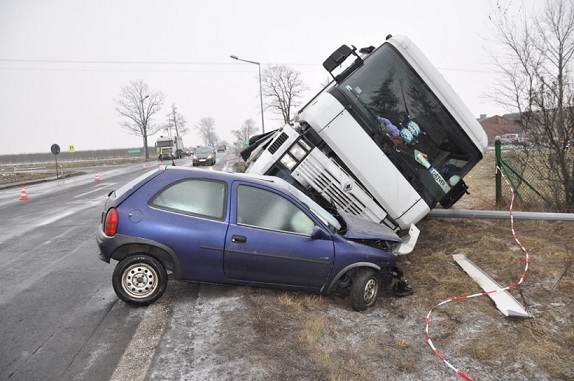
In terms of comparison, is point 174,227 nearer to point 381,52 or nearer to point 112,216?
point 112,216

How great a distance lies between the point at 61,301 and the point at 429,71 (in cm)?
564

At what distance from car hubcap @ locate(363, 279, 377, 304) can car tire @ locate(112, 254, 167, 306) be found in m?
2.18

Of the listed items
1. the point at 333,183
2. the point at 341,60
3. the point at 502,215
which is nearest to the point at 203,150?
the point at 502,215

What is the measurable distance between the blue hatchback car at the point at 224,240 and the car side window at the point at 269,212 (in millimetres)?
11

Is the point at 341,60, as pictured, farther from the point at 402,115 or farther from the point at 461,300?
the point at 461,300

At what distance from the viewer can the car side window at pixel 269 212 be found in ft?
15.2

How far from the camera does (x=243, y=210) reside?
464 centimetres

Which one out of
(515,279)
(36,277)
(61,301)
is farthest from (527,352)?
(36,277)

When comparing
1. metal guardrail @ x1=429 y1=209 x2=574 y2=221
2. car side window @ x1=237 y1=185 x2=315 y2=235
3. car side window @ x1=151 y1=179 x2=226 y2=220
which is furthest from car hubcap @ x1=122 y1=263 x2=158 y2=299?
metal guardrail @ x1=429 y1=209 x2=574 y2=221

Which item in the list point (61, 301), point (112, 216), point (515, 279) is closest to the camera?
point (112, 216)

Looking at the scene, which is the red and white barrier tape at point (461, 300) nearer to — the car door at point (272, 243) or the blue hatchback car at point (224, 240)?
the blue hatchback car at point (224, 240)

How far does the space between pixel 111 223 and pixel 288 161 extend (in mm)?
2680

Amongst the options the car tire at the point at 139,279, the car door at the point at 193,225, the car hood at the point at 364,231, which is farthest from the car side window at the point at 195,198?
the car hood at the point at 364,231

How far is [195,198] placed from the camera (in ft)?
15.2
